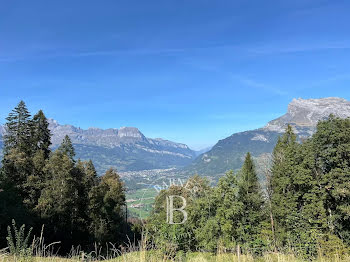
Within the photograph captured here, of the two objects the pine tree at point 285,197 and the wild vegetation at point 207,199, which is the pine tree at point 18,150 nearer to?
the wild vegetation at point 207,199

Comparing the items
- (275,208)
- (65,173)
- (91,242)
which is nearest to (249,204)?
(275,208)

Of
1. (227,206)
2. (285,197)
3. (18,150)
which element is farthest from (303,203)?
(18,150)

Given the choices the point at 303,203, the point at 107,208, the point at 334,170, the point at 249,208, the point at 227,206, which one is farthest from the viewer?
the point at 107,208

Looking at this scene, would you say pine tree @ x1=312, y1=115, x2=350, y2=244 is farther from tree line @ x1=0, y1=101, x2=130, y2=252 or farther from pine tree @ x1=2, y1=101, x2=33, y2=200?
pine tree @ x1=2, y1=101, x2=33, y2=200

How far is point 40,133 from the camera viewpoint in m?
41.1

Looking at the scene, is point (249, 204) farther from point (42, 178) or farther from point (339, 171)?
point (42, 178)

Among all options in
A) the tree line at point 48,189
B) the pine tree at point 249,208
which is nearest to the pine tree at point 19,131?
the tree line at point 48,189

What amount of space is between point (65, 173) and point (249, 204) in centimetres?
2870

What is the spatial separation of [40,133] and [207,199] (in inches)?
1166

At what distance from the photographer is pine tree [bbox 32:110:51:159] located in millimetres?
40500

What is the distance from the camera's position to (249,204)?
39656 mm

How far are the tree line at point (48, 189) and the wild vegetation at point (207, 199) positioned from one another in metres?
0.13

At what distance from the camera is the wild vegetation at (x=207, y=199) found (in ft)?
92.0

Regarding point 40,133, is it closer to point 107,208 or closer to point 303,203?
point 107,208
